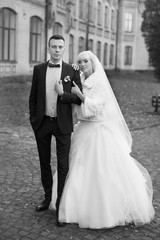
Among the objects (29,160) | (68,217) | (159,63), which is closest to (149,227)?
(68,217)

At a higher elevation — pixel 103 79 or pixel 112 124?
pixel 103 79

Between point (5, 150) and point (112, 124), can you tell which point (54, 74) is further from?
point (5, 150)

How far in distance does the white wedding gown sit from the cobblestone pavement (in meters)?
0.16

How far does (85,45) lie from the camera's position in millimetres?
34500

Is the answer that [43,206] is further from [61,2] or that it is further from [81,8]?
[81,8]

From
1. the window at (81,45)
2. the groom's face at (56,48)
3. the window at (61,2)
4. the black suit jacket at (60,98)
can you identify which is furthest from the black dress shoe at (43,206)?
the window at (81,45)

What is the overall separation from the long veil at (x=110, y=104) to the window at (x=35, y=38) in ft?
69.9

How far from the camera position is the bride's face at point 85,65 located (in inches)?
173

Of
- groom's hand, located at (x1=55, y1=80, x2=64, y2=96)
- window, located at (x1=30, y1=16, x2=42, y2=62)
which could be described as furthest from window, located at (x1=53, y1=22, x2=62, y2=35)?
groom's hand, located at (x1=55, y1=80, x2=64, y2=96)

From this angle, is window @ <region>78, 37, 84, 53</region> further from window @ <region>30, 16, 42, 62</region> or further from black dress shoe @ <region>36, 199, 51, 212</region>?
black dress shoe @ <region>36, 199, 51, 212</region>

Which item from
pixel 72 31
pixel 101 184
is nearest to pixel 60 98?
pixel 101 184

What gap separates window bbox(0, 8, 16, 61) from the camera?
22.4m

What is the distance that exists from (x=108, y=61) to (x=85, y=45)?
27.2 ft

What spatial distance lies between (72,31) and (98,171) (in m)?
27.9
